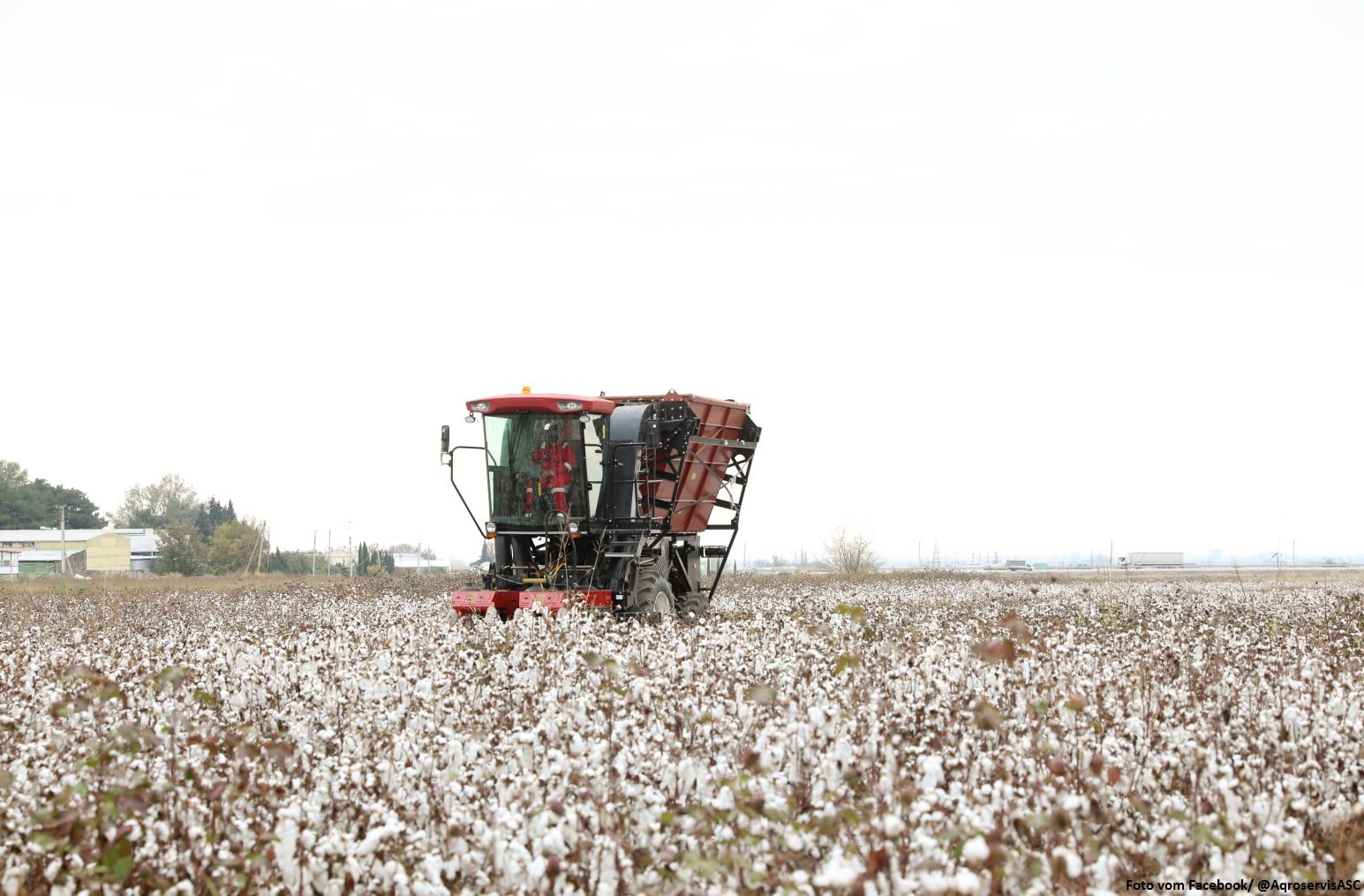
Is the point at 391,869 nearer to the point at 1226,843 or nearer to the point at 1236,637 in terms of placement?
the point at 1226,843

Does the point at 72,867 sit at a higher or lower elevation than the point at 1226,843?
lower

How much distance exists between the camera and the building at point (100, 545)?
8231 cm

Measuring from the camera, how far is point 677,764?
527 cm

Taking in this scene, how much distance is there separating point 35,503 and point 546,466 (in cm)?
9311

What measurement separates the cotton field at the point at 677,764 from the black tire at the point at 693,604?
6.93 m

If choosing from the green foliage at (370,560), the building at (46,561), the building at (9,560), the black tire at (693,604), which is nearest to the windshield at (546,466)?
the black tire at (693,604)

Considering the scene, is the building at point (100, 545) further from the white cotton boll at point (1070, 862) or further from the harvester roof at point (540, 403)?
the white cotton boll at point (1070, 862)

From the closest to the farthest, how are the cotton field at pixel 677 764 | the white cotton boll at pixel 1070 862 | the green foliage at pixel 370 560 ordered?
the white cotton boll at pixel 1070 862 → the cotton field at pixel 677 764 → the green foliage at pixel 370 560

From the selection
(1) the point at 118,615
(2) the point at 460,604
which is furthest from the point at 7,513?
(2) the point at 460,604

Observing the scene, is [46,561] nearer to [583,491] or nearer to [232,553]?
[232,553]

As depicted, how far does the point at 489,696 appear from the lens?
7562mm

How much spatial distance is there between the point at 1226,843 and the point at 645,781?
2484 mm

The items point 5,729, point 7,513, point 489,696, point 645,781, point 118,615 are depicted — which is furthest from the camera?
point 7,513

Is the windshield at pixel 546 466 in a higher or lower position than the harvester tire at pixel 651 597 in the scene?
higher
